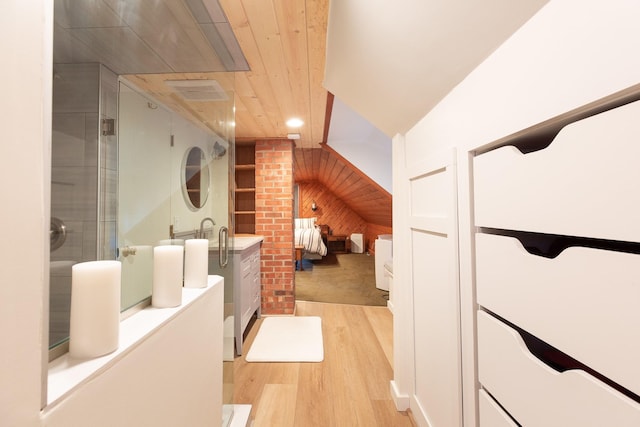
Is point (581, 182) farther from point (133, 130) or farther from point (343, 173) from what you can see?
point (343, 173)

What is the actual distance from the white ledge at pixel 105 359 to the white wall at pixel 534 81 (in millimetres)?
1007

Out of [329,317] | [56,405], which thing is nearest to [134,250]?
[56,405]

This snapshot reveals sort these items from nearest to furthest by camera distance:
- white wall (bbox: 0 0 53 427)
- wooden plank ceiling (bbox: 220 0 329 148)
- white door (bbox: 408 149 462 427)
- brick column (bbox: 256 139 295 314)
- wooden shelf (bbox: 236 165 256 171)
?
1. white wall (bbox: 0 0 53 427)
2. white door (bbox: 408 149 462 427)
3. wooden plank ceiling (bbox: 220 0 329 148)
4. brick column (bbox: 256 139 295 314)
5. wooden shelf (bbox: 236 165 256 171)

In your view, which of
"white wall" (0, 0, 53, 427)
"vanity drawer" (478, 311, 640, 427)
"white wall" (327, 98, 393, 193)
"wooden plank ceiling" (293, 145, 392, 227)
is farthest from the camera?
"wooden plank ceiling" (293, 145, 392, 227)

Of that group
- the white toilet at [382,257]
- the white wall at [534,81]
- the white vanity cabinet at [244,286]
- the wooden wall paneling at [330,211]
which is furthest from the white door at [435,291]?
the wooden wall paneling at [330,211]

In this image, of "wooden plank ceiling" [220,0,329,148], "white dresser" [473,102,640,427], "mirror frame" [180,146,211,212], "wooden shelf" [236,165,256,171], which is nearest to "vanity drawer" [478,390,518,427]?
"white dresser" [473,102,640,427]

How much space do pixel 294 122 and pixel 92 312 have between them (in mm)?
2408

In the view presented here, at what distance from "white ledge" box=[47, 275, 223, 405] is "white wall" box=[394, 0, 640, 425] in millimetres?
1007

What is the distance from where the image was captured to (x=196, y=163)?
4.94ft

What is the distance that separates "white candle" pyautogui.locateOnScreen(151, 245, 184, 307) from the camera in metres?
0.88

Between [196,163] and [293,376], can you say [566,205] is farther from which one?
[293,376]

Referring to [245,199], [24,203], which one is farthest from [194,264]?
[245,199]

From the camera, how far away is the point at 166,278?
2.93 ft

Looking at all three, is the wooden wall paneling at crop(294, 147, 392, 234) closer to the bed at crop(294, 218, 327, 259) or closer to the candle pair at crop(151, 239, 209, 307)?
the bed at crop(294, 218, 327, 259)
